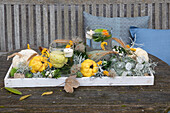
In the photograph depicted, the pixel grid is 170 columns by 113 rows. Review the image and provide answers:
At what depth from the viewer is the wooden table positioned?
2.67 ft

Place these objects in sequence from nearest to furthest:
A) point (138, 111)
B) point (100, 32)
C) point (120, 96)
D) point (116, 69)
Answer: point (138, 111) → point (120, 96) → point (116, 69) → point (100, 32)

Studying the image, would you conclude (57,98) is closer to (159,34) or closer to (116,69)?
(116,69)

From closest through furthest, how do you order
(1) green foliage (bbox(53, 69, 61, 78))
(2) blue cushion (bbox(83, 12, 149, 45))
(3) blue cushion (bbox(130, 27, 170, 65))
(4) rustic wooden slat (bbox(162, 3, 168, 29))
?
(1) green foliage (bbox(53, 69, 61, 78))
(3) blue cushion (bbox(130, 27, 170, 65))
(2) blue cushion (bbox(83, 12, 149, 45))
(4) rustic wooden slat (bbox(162, 3, 168, 29))

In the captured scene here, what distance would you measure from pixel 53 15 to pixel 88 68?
4.48 feet

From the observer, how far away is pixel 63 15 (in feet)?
7.60

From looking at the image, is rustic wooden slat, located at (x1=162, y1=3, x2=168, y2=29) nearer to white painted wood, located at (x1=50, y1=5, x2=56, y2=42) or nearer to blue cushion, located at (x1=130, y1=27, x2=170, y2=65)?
blue cushion, located at (x1=130, y1=27, x2=170, y2=65)

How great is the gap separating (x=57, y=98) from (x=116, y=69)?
31cm

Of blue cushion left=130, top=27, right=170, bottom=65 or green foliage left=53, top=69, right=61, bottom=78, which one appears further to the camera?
blue cushion left=130, top=27, right=170, bottom=65

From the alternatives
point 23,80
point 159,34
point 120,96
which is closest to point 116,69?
point 120,96

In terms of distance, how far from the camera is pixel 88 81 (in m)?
1.01

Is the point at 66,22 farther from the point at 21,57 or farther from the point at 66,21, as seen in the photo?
the point at 21,57

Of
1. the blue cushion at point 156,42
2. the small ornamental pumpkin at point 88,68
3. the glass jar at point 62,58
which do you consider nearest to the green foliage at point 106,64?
the small ornamental pumpkin at point 88,68

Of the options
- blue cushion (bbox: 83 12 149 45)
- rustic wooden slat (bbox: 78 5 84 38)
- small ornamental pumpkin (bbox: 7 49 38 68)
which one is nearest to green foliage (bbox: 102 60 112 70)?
small ornamental pumpkin (bbox: 7 49 38 68)

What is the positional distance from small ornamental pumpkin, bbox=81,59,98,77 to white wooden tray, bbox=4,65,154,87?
0.10ft
